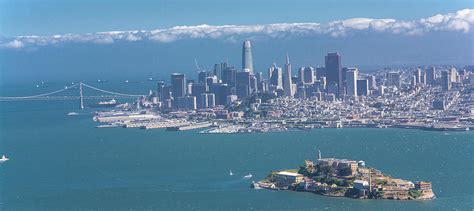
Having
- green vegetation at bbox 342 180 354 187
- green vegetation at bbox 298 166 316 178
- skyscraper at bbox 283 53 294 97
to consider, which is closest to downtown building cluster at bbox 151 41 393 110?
skyscraper at bbox 283 53 294 97

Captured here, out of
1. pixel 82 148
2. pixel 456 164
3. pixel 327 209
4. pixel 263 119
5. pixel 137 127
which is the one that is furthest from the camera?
pixel 263 119

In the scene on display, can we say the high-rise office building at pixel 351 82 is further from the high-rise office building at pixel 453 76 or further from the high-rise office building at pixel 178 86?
the high-rise office building at pixel 178 86

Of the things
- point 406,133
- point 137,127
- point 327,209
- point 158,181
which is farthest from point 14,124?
point 327,209

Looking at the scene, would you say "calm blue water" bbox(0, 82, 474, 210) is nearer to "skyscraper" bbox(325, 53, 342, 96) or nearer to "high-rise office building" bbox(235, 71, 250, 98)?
"high-rise office building" bbox(235, 71, 250, 98)

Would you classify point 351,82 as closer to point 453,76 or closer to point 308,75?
point 308,75

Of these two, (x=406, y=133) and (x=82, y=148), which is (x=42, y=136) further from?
(x=406, y=133)

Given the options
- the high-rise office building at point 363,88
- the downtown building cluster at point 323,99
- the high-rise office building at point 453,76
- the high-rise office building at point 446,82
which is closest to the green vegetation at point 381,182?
the downtown building cluster at point 323,99

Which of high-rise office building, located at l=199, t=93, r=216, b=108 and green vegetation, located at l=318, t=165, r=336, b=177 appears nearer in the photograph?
green vegetation, located at l=318, t=165, r=336, b=177
